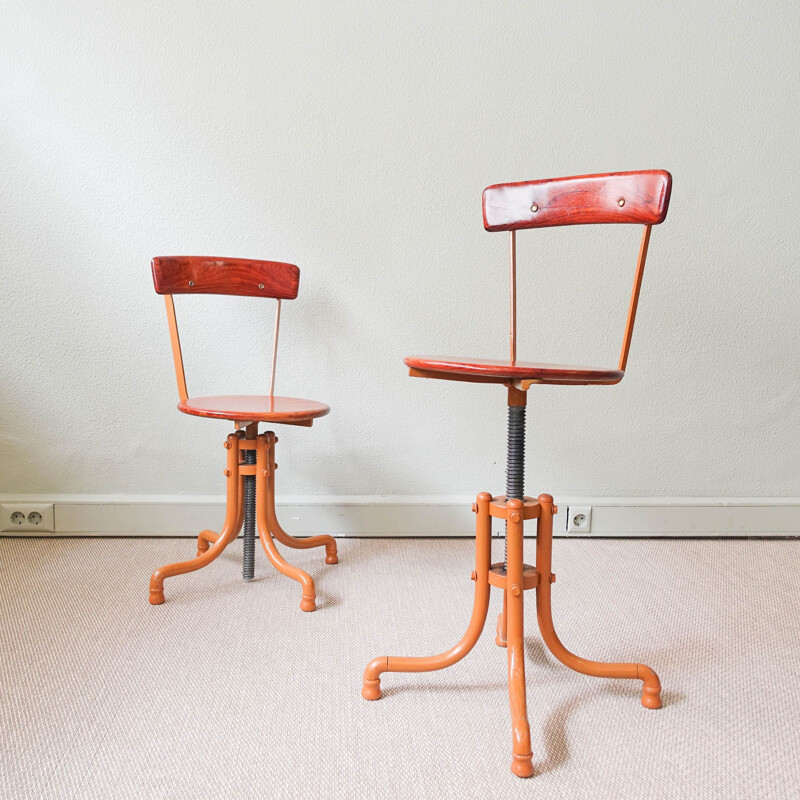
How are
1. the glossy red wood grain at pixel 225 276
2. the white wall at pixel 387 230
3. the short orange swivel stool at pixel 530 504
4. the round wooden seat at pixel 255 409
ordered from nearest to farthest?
the short orange swivel stool at pixel 530 504 < the round wooden seat at pixel 255 409 < the glossy red wood grain at pixel 225 276 < the white wall at pixel 387 230

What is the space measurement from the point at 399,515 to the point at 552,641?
1.13m

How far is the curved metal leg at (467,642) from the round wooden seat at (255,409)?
0.63 metres

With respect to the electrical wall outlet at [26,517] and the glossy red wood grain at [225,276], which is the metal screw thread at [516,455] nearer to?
the glossy red wood grain at [225,276]

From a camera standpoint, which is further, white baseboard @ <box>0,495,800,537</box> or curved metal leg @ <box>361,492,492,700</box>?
white baseboard @ <box>0,495,800,537</box>

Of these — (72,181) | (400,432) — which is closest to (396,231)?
(400,432)

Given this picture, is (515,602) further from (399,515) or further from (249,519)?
(399,515)

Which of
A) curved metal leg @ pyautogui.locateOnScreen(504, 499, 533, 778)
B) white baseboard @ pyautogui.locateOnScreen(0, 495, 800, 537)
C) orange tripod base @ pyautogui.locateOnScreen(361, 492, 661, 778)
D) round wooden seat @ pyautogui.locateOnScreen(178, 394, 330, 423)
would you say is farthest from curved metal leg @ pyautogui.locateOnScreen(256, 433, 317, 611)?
curved metal leg @ pyautogui.locateOnScreen(504, 499, 533, 778)

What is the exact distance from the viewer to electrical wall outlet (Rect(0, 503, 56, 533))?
2.35 metres

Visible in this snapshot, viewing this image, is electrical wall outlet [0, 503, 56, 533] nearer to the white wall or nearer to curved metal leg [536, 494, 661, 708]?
the white wall

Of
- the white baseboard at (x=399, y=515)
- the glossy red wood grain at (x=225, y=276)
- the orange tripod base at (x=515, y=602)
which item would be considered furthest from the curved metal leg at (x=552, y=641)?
the glossy red wood grain at (x=225, y=276)

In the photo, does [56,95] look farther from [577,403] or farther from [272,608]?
[577,403]

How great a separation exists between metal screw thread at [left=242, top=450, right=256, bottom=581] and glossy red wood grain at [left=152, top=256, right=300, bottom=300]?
499 millimetres

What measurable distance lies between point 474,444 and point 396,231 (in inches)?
30.0

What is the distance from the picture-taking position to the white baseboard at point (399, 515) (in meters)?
2.39
